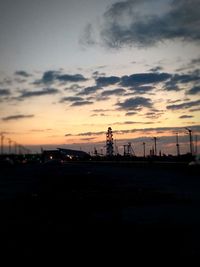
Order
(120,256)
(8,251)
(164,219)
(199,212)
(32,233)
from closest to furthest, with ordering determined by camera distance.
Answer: (120,256), (8,251), (32,233), (164,219), (199,212)

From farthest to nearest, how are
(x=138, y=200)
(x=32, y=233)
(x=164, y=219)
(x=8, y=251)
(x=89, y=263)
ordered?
(x=138, y=200)
(x=164, y=219)
(x=32, y=233)
(x=8, y=251)
(x=89, y=263)

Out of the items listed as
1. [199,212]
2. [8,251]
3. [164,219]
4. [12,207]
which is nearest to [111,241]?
[8,251]

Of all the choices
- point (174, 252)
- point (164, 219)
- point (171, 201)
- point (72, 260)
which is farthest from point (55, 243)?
point (171, 201)

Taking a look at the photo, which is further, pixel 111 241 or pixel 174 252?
pixel 111 241

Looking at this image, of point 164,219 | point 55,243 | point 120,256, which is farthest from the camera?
point 164,219

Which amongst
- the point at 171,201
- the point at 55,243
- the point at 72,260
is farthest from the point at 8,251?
the point at 171,201

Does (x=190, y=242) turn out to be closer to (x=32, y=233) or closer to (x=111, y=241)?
(x=111, y=241)

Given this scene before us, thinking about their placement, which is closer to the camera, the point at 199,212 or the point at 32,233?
the point at 32,233

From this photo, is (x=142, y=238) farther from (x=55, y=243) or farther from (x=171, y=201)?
(x=171, y=201)

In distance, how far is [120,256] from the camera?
7633 mm

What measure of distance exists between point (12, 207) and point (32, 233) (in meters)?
6.18

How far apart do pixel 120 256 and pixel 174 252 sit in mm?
1111

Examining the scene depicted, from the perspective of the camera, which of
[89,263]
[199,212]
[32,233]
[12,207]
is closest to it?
[89,263]

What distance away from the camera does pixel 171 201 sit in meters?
17.2
